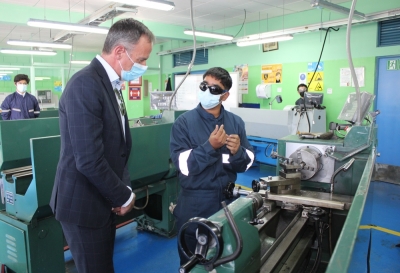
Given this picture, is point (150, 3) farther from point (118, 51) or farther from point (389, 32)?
point (389, 32)

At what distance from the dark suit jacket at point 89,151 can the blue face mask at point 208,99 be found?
512mm

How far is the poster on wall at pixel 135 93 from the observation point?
9.56m

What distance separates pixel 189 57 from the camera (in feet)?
27.8

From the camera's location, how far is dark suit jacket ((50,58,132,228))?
3.75 ft

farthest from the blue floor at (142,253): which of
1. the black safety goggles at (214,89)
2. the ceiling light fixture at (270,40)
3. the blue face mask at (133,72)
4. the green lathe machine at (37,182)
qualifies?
the ceiling light fixture at (270,40)

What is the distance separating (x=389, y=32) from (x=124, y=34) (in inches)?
195

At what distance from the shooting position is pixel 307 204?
154 centimetres

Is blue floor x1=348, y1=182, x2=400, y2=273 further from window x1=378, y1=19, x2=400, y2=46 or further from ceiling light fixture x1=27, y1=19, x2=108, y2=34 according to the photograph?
ceiling light fixture x1=27, y1=19, x2=108, y2=34

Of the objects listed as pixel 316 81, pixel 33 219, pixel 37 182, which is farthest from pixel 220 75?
pixel 316 81

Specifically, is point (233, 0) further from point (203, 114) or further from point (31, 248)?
point (31, 248)

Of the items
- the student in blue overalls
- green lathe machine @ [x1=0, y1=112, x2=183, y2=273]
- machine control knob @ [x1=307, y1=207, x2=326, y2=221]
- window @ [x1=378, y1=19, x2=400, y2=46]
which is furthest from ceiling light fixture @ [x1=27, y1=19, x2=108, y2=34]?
window @ [x1=378, y1=19, x2=400, y2=46]

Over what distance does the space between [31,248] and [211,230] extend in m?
1.49

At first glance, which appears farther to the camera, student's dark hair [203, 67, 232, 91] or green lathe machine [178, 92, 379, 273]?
student's dark hair [203, 67, 232, 91]

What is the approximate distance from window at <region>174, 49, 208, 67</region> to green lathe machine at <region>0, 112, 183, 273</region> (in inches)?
224
